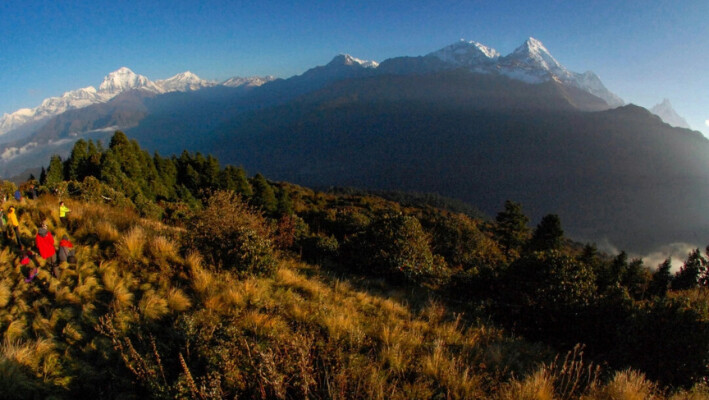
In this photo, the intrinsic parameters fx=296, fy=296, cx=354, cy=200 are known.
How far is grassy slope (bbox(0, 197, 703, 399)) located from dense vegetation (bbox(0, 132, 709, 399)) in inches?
0.9

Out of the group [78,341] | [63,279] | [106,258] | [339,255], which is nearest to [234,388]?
[78,341]

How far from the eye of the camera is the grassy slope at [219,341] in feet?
10.5

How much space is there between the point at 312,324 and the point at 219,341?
4.62 ft

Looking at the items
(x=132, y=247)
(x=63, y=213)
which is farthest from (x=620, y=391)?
(x=63, y=213)

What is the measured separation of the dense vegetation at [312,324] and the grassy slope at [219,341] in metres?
0.02

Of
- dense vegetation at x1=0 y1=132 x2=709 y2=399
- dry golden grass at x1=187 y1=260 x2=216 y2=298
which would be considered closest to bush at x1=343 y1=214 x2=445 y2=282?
dense vegetation at x1=0 y1=132 x2=709 y2=399

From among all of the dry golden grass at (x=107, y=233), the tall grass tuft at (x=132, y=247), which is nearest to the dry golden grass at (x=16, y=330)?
the tall grass tuft at (x=132, y=247)

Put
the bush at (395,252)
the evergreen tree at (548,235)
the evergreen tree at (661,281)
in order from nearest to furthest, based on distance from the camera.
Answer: the bush at (395,252) < the evergreen tree at (548,235) < the evergreen tree at (661,281)

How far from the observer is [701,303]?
5.47 meters

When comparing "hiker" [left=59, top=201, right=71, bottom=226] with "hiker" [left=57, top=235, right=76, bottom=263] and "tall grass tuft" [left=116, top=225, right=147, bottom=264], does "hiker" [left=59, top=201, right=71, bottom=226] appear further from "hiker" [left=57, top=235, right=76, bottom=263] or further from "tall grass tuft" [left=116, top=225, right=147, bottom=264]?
"hiker" [left=57, top=235, right=76, bottom=263]

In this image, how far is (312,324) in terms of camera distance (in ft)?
15.1

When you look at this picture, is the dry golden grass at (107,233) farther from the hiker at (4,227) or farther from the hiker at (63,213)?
the hiker at (4,227)

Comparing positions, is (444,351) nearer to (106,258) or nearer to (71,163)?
(106,258)

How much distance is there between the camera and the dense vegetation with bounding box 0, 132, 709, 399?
10.8 feet
